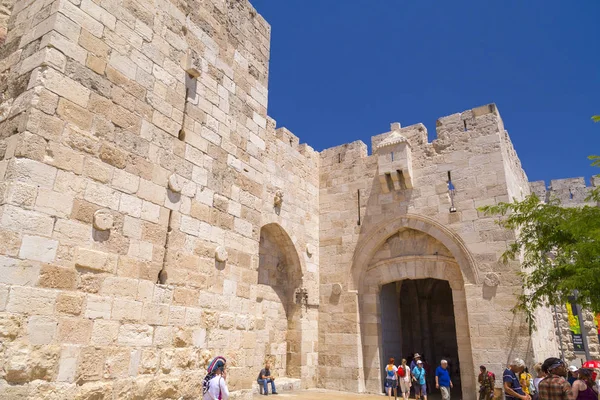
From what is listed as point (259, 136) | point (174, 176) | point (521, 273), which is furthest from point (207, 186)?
point (521, 273)

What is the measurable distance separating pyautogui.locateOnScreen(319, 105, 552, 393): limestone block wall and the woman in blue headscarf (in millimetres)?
7167

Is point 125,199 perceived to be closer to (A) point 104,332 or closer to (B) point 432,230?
(A) point 104,332

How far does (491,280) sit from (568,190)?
7948mm

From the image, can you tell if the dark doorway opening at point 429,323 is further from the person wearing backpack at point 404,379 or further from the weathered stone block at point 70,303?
the weathered stone block at point 70,303

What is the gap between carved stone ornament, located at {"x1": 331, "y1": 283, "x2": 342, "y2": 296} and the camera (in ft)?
37.6

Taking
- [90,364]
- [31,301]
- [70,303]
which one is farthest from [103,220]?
[90,364]

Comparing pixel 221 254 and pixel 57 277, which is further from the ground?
pixel 221 254

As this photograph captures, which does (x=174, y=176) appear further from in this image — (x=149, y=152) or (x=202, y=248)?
(x=202, y=248)

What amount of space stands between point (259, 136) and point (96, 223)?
3139 mm

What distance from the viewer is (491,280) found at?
947 centimetres

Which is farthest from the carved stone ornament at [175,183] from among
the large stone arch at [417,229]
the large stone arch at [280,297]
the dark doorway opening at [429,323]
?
the dark doorway opening at [429,323]

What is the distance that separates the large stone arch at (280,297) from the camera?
10.4 m

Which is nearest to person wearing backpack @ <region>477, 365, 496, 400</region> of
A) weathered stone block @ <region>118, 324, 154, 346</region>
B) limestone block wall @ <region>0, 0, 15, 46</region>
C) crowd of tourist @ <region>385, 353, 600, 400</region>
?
crowd of tourist @ <region>385, 353, 600, 400</region>

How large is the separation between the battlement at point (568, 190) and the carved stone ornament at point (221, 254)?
43.2 feet
